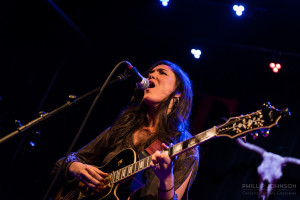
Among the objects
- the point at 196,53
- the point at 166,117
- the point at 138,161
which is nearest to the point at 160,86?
the point at 166,117

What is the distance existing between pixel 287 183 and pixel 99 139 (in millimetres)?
3286

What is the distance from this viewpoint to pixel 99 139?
9.29 ft

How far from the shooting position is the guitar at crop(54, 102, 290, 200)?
1765mm

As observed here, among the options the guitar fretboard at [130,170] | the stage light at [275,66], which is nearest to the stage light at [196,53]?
the stage light at [275,66]

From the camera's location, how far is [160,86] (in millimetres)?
2730

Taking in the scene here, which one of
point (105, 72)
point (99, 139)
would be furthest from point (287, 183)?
point (105, 72)

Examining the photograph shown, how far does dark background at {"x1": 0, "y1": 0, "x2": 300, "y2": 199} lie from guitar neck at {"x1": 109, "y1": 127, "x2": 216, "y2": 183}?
10.3 feet

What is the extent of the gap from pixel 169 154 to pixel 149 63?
4.64m

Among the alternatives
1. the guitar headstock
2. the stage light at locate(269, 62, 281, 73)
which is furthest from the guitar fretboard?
the stage light at locate(269, 62, 281, 73)

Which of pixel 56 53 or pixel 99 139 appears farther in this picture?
pixel 56 53

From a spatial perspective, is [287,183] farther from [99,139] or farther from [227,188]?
[99,139]

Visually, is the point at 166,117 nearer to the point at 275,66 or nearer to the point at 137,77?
the point at 137,77

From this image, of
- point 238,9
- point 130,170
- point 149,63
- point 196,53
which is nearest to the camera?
point 130,170

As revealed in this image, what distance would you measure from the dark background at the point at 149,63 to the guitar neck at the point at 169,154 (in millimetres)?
3154
